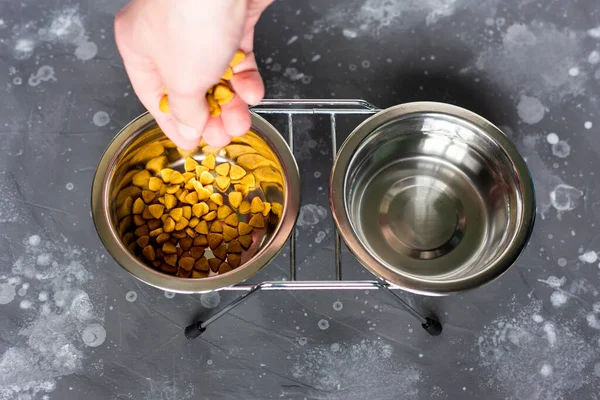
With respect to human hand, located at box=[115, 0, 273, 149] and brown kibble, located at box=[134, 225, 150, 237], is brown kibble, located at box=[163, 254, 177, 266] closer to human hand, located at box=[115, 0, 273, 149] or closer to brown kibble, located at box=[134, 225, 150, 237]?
brown kibble, located at box=[134, 225, 150, 237]

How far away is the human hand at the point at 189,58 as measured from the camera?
22.6 inches

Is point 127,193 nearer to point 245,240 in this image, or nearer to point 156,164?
point 156,164

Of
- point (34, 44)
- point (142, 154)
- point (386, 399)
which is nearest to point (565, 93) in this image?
point (386, 399)

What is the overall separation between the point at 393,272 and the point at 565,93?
0.62 m

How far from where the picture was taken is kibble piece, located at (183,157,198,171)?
0.89 meters

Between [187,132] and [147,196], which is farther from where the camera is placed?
[147,196]

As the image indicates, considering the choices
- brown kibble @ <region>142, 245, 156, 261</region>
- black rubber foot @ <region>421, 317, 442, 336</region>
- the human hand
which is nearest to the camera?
the human hand

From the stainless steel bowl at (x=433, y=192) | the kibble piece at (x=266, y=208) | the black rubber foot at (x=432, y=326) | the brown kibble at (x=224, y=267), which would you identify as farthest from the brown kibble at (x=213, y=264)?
the black rubber foot at (x=432, y=326)

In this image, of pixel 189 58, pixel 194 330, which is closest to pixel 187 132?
pixel 189 58

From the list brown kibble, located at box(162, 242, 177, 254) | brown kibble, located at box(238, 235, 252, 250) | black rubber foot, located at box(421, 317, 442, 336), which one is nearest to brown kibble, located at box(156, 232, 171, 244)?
brown kibble, located at box(162, 242, 177, 254)

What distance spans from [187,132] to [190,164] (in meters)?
0.18

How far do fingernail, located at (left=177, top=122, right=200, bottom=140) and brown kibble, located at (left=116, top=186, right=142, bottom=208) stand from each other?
16 centimetres

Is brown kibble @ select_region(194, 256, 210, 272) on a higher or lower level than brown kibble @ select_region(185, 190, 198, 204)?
lower

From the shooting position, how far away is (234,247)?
84cm
